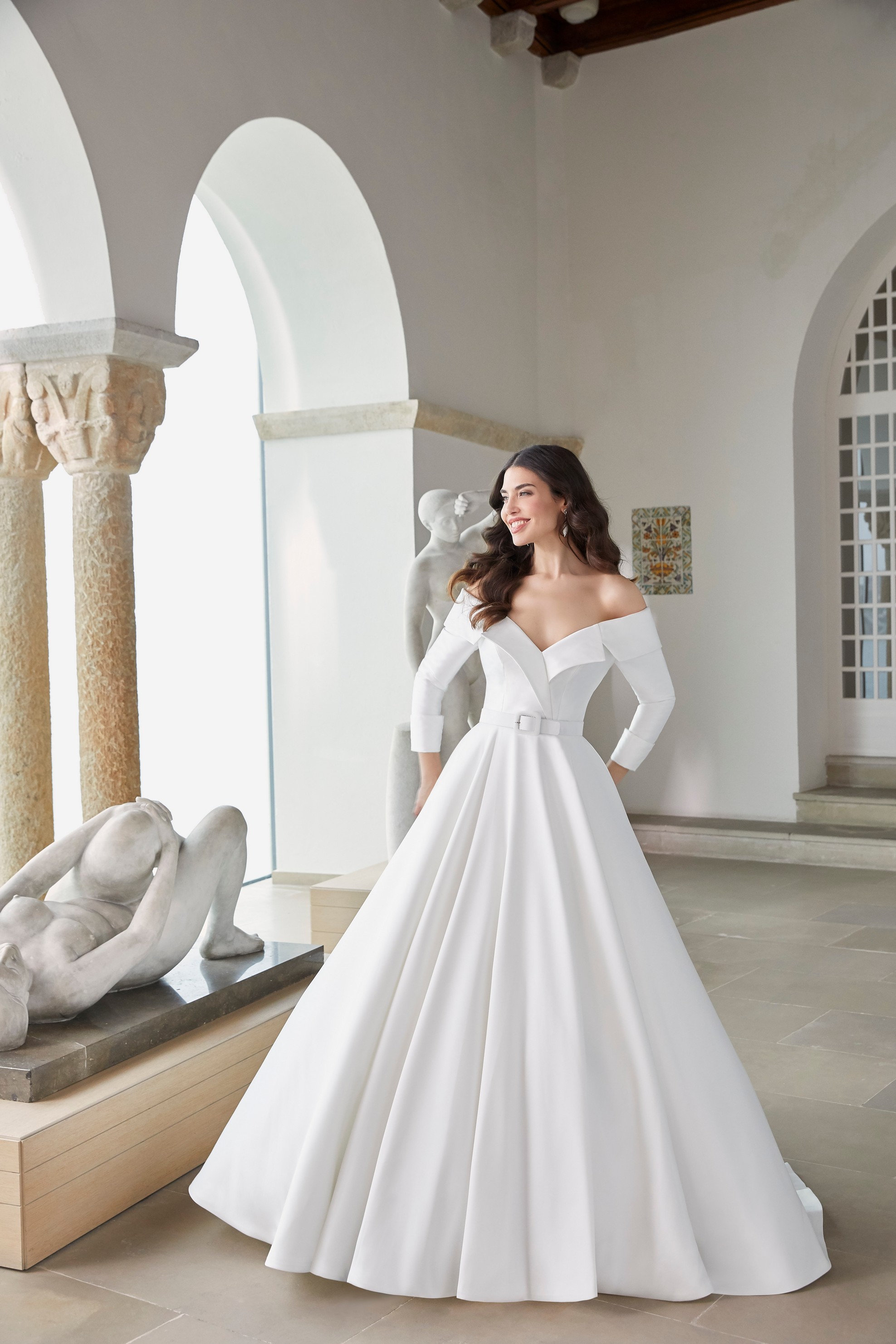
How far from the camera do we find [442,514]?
5645 millimetres

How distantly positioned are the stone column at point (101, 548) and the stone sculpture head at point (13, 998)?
2.22 metres

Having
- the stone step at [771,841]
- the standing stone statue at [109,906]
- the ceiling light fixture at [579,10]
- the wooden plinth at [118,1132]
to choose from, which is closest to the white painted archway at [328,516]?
the stone step at [771,841]

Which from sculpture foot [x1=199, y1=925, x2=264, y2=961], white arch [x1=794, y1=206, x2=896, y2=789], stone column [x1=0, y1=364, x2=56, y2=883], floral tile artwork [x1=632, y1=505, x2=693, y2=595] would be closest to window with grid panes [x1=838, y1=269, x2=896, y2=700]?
white arch [x1=794, y1=206, x2=896, y2=789]

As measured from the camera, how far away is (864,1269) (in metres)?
2.63

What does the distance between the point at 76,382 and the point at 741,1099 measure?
3.89m

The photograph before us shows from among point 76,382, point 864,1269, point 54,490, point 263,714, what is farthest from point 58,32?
point 864,1269

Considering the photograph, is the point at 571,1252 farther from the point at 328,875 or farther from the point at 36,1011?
the point at 328,875

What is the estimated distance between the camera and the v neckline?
2.70 meters

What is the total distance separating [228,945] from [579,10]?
682 centimetres

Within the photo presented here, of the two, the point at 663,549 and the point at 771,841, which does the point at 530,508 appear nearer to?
the point at 771,841

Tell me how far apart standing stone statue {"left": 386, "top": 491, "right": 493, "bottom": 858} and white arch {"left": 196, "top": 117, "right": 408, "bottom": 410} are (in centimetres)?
175

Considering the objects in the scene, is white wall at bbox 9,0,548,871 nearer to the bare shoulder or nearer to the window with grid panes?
the window with grid panes

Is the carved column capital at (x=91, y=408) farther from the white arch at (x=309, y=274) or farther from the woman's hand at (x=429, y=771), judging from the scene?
the woman's hand at (x=429, y=771)

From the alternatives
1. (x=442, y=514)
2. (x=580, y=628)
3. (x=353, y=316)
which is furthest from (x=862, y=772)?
(x=580, y=628)
